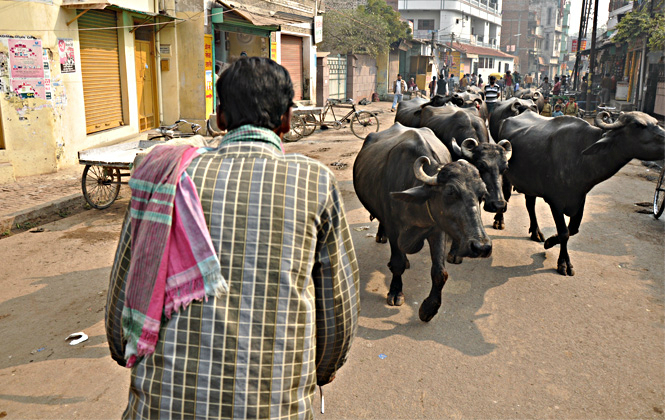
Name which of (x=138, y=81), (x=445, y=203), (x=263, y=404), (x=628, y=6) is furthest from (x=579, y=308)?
(x=628, y=6)

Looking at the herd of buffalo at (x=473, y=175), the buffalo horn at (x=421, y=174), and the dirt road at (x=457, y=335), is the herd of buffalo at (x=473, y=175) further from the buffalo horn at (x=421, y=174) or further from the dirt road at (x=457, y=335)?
the dirt road at (x=457, y=335)

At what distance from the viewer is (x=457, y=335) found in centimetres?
457

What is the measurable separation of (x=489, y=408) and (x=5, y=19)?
9.31 metres

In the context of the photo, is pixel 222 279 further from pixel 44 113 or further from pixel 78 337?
pixel 44 113

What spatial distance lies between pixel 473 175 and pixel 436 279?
1.01 metres

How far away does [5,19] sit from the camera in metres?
8.72

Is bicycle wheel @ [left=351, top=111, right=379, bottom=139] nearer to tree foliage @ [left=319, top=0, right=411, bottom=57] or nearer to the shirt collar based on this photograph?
tree foliage @ [left=319, top=0, right=411, bottom=57]

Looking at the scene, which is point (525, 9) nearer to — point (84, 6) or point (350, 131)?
point (350, 131)

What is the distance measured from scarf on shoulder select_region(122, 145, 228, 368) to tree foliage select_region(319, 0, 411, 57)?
26.9 m

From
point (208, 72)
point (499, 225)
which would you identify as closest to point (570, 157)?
point (499, 225)

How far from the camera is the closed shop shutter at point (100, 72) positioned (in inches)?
427

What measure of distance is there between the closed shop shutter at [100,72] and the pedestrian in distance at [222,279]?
10.5 meters

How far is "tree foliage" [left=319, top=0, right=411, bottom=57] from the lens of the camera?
89.7 feet

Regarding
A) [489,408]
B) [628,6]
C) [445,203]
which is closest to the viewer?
[489,408]
